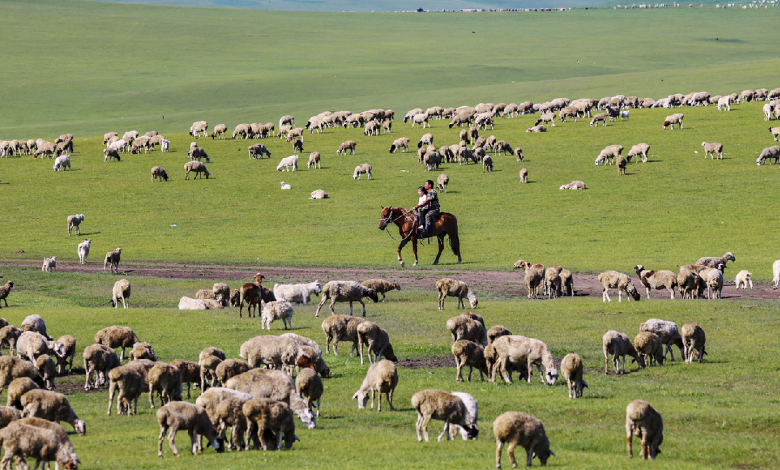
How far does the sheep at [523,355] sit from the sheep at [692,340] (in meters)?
3.84

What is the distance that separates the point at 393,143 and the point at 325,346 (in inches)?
1928

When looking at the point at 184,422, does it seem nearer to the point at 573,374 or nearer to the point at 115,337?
the point at 573,374

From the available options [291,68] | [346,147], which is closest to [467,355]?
[346,147]

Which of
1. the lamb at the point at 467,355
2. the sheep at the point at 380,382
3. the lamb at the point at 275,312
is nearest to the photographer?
the sheep at the point at 380,382

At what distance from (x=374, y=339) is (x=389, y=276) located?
1700 centimetres

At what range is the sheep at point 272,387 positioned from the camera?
1609cm

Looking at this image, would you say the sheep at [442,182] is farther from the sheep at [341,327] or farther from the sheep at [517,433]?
the sheep at [517,433]

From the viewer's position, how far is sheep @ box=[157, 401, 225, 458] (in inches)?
561

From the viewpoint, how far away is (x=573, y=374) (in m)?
18.0

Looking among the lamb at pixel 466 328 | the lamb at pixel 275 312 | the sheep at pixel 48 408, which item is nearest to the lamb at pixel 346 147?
the lamb at pixel 275 312

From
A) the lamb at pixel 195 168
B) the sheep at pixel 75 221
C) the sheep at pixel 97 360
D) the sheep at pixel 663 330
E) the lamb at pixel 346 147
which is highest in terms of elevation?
the lamb at pixel 346 147

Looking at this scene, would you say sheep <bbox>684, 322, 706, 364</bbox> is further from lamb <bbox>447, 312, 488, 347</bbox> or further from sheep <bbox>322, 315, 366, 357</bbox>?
sheep <bbox>322, 315, 366, 357</bbox>

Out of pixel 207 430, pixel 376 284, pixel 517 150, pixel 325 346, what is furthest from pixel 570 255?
pixel 207 430

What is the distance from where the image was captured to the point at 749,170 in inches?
2317
